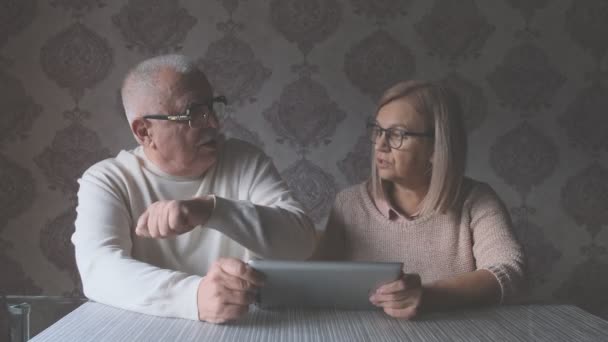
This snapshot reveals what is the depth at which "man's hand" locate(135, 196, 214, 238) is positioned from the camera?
0.97 meters

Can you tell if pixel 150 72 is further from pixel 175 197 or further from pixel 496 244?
pixel 496 244

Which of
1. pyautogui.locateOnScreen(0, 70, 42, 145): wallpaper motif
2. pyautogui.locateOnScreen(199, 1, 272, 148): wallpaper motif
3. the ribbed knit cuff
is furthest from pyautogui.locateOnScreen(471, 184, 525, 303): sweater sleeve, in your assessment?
pyautogui.locateOnScreen(0, 70, 42, 145): wallpaper motif

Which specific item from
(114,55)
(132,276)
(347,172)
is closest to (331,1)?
(347,172)

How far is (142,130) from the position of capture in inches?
51.5

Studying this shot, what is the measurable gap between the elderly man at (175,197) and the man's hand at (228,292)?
0.18ft

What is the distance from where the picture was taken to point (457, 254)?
146 cm

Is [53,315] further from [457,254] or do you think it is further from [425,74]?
[425,74]

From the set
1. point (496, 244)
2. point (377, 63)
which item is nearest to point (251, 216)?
point (496, 244)

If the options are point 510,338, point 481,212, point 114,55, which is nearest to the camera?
point 510,338

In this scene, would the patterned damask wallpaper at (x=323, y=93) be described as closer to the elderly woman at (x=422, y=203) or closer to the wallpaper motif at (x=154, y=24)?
the wallpaper motif at (x=154, y=24)

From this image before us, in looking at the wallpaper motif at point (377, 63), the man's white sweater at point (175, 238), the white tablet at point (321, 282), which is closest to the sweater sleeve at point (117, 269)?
the man's white sweater at point (175, 238)

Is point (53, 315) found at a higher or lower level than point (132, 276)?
lower

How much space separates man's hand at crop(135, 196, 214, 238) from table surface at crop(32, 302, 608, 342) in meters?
0.14

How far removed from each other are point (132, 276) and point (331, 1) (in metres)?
1.48
